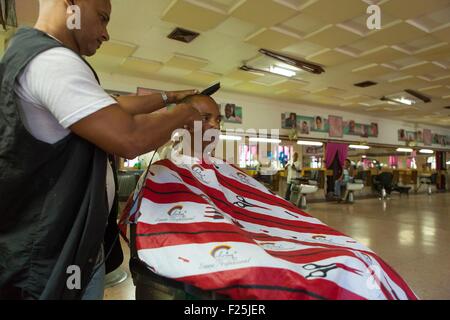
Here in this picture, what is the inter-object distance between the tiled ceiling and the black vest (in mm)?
3427

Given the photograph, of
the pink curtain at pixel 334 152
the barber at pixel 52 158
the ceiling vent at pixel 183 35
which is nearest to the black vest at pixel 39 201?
the barber at pixel 52 158

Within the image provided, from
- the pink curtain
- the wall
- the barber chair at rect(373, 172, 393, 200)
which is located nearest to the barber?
the wall

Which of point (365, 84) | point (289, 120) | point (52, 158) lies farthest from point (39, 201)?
point (289, 120)

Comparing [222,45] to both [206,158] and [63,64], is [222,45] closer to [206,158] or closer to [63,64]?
[206,158]

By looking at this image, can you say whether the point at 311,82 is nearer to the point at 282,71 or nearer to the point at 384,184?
the point at 282,71

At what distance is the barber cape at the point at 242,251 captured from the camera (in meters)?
0.76

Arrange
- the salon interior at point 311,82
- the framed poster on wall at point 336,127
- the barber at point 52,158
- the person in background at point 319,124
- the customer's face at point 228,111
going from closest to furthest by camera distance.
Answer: the barber at point 52,158 → the salon interior at point 311,82 → the customer's face at point 228,111 → the person in background at point 319,124 → the framed poster on wall at point 336,127

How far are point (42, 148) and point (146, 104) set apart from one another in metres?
0.50

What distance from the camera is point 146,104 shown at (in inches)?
44.5

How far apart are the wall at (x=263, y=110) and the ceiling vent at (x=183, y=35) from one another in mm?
2244

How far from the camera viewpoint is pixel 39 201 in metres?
0.71

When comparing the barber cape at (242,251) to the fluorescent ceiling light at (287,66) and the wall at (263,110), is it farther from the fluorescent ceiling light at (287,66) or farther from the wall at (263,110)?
the wall at (263,110)

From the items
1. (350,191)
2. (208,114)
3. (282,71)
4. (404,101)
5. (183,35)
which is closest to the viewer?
(208,114)

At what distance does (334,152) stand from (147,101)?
9.47m
